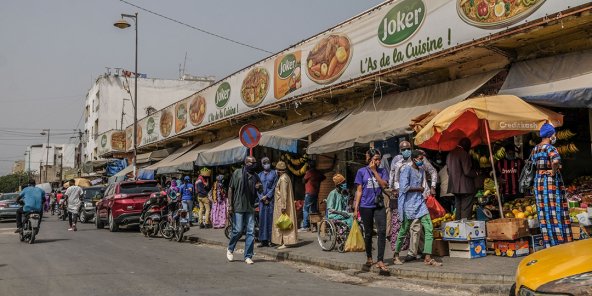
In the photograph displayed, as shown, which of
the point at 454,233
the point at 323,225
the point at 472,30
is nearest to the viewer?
the point at 454,233

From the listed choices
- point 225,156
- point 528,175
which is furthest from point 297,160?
point 528,175

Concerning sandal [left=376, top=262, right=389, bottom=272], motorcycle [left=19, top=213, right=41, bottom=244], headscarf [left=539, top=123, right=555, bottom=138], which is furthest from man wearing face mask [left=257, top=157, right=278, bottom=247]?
motorcycle [left=19, top=213, right=41, bottom=244]

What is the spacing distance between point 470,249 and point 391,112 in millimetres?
4290

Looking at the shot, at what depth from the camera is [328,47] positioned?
14.3m

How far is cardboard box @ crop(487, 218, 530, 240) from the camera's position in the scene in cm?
796

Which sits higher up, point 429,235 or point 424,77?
point 424,77

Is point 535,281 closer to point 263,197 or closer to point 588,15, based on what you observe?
point 588,15

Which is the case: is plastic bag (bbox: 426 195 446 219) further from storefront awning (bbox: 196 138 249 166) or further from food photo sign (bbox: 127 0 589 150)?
storefront awning (bbox: 196 138 249 166)

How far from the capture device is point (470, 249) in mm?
8227

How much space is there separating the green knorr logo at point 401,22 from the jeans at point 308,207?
15.3ft

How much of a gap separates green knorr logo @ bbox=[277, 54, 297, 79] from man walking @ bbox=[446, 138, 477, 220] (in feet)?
25.3

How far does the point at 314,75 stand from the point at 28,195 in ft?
28.3

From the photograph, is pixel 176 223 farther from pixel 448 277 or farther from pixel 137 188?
pixel 448 277

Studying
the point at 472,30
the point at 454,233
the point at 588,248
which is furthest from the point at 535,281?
the point at 472,30
